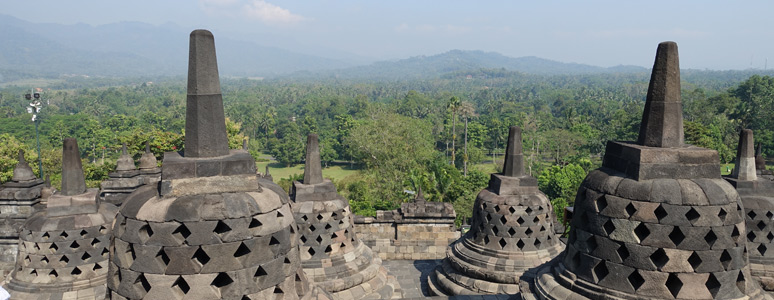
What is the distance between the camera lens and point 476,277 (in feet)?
32.5

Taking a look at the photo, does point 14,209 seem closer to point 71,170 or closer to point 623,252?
point 71,170

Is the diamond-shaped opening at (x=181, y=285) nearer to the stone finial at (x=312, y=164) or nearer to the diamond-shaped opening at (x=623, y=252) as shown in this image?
the diamond-shaped opening at (x=623, y=252)

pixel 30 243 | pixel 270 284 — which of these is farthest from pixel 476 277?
pixel 30 243

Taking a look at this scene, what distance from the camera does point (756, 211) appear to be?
8.05m

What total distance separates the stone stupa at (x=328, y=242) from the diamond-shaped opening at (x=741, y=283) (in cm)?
588

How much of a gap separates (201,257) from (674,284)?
15.5 feet

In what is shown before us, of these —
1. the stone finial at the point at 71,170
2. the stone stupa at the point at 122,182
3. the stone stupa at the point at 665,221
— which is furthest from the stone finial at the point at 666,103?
the stone stupa at the point at 122,182

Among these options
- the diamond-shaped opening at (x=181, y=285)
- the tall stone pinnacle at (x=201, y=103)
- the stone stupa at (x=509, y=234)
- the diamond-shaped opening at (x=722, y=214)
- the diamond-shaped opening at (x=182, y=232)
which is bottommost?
the stone stupa at (x=509, y=234)

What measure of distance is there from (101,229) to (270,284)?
228 inches

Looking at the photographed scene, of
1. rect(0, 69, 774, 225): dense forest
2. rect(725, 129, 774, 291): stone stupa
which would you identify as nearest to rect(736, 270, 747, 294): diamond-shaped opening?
rect(725, 129, 774, 291): stone stupa

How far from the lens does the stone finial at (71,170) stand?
8.23 m

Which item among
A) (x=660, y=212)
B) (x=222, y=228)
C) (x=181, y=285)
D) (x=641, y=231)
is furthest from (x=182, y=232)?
(x=660, y=212)

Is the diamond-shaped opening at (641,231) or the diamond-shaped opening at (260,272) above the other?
the diamond-shaped opening at (641,231)

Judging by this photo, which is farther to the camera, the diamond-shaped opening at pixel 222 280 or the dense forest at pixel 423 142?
the dense forest at pixel 423 142
